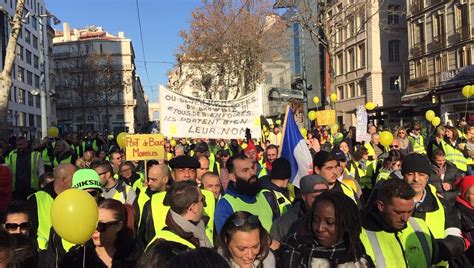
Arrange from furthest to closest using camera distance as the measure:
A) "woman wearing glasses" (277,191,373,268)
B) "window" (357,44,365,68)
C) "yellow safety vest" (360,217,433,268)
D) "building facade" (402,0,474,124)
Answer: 1. "window" (357,44,365,68)
2. "building facade" (402,0,474,124)
3. "yellow safety vest" (360,217,433,268)
4. "woman wearing glasses" (277,191,373,268)

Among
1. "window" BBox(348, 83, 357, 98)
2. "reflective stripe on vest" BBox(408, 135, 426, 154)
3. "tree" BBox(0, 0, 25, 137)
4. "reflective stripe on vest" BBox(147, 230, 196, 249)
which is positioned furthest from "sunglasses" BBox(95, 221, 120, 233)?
"window" BBox(348, 83, 357, 98)

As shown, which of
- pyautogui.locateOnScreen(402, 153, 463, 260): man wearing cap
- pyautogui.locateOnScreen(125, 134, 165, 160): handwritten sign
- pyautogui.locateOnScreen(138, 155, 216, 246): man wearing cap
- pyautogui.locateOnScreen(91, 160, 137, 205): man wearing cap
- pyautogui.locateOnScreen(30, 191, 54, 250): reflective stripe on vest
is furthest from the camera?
pyautogui.locateOnScreen(125, 134, 165, 160): handwritten sign

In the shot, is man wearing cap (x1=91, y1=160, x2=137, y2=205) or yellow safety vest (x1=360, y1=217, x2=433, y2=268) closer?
yellow safety vest (x1=360, y1=217, x2=433, y2=268)

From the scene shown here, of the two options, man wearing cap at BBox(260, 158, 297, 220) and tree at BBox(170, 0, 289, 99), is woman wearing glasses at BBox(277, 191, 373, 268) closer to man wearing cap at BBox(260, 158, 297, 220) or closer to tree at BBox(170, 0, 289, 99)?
man wearing cap at BBox(260, 158, 297, 220)

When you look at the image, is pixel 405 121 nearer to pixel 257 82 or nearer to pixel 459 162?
pixel 257 82

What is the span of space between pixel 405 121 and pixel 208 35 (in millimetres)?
14804

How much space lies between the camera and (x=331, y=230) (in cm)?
280

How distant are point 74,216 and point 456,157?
282 inches

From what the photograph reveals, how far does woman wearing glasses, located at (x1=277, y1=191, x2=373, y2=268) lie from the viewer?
9.06 feet

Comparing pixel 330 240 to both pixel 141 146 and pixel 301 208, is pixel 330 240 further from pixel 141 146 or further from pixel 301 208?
pixel 141 146

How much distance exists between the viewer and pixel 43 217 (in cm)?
471

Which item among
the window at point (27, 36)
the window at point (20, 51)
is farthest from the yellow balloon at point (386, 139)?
the window at point (27, 36)

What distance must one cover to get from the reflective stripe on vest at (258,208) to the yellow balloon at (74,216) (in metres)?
1.55

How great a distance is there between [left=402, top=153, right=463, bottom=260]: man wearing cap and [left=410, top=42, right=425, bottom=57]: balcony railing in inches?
1388
